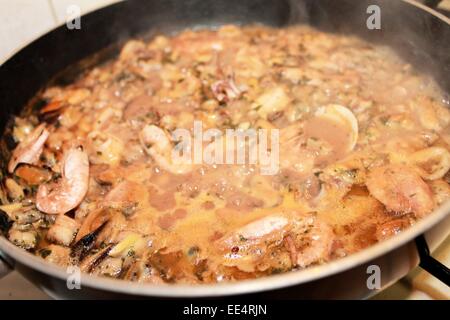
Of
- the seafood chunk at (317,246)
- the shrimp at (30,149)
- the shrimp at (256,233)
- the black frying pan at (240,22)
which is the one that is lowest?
the seafood chunk at (317,246)

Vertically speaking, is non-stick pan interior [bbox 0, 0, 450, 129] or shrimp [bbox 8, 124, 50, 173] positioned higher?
non-stick pan interior [bbox 0, 0, 450, 129]

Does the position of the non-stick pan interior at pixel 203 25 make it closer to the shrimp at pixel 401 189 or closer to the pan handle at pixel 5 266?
the shrimp at pixel 401 189

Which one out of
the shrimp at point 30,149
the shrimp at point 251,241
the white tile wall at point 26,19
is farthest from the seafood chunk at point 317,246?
the white tile wall at point 26,19

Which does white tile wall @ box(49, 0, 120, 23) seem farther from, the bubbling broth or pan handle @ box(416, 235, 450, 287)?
pan handle @ box(416, 235, 450, 287)

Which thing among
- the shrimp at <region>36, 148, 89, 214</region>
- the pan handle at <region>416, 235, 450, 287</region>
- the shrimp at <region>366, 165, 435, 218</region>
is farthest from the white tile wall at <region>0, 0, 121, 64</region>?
the pan handle at <region>416, 235, 450, 287</region>

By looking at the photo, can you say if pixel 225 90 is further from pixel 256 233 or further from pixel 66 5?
pixel 66 5

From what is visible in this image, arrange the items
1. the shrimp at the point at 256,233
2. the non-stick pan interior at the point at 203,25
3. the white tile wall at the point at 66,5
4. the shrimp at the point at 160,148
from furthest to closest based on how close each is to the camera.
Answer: the white tile wall at the point at 66,5 < the non-stick pan interior at the point at 203,25 < the shrimp at the point at 160,148 < the shrimp at the point at 256,233
